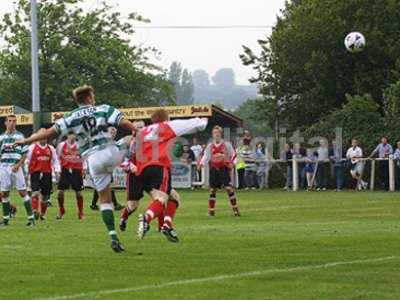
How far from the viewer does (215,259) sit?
504 inches

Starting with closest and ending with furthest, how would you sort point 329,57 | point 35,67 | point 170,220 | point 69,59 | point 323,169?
1. point 170,220
2. point 323,169
3. point 35,67
4. point 329,57
5. point 69,59

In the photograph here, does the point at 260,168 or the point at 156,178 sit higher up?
the point at 260,168

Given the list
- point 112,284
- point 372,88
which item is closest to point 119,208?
point 112,284

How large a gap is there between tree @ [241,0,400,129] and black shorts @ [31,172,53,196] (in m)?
29.2

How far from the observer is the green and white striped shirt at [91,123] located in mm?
13922

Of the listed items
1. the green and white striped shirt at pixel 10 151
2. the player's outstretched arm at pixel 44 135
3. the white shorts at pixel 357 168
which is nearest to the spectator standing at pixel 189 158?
the white shorts at pixel 357 168

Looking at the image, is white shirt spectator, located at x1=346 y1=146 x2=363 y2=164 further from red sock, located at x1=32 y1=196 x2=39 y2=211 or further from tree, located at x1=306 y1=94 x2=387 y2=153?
red sock, located at x1=32 y1=196 x2=39 y2=211

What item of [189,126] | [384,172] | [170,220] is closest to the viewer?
[189,126]

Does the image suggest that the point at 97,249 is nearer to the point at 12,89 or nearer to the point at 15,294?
the point at 15,294

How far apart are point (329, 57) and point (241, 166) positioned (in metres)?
15.5

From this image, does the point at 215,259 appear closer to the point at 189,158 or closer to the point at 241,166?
the point at 241,166

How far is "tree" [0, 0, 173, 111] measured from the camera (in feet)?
237

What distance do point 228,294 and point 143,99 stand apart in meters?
71.3

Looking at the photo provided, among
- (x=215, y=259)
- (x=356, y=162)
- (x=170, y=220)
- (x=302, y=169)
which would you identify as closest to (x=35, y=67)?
(x=302, y=169)
